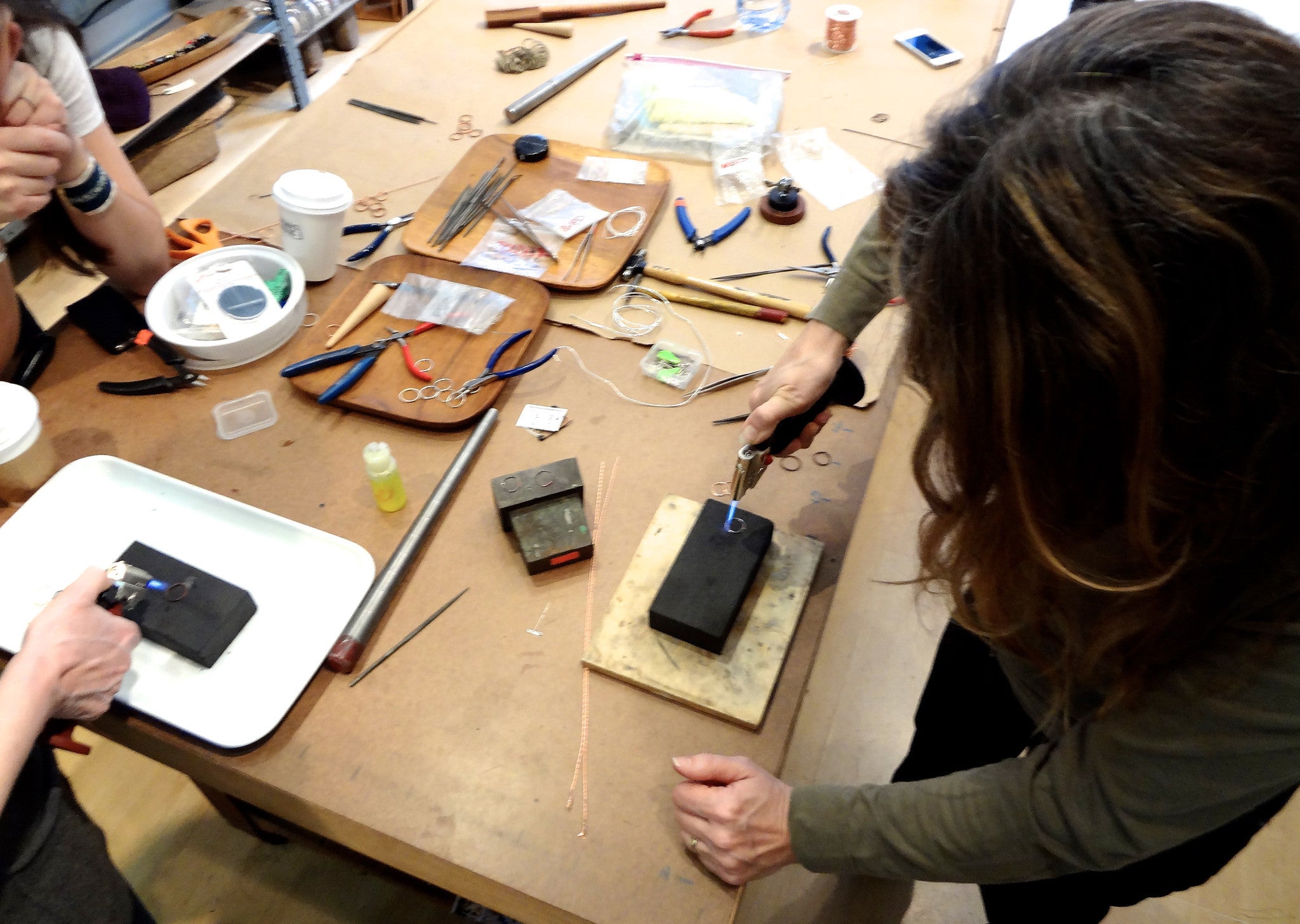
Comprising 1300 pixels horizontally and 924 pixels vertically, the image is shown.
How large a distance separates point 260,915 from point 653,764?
1.03 meters

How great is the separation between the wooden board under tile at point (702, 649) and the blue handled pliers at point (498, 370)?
11.8 inches

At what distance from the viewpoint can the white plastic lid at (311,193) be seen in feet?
3.68

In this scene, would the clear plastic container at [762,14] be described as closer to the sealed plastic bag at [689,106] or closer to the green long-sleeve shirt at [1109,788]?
the sealed plastic bag at [689,106]

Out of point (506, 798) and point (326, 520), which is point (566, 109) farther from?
point (506, 798)

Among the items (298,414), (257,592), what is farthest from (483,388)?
(257,592)

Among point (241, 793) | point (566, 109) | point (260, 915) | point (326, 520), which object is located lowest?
point (260, 915)

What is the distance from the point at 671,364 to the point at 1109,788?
713 millimetres

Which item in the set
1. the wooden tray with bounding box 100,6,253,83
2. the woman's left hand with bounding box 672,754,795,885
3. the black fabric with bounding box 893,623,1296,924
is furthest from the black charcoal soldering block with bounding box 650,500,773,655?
the wooden tray with bounding box 100,6,253,83

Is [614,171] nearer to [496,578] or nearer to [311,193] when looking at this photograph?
[311,193]

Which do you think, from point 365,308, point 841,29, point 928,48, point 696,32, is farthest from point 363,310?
point 928,48

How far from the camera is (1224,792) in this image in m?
0.54

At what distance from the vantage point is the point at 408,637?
83cm

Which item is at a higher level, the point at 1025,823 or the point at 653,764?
the point at 1025,823

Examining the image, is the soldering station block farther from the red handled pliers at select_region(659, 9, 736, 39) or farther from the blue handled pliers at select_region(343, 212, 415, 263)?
the red handled pliers at select_region(659, 9, 736, 39)
